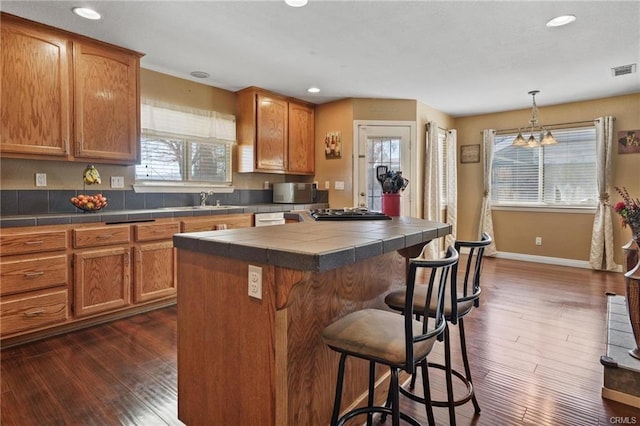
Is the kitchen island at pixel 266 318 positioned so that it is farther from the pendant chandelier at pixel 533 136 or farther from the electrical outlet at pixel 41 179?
the pendant chandelier at pixel 533 136

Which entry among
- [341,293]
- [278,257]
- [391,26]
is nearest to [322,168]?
[391,26]

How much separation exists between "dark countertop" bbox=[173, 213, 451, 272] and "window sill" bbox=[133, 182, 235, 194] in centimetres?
257

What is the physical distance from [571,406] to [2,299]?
143 inches

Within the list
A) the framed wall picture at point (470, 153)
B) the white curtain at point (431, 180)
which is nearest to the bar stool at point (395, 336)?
the white curtain at point (431, 180)

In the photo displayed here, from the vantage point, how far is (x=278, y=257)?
1159 mm

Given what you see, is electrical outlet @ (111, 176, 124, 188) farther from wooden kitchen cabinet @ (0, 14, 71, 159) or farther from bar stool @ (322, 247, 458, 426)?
bar stool @ (322, 247, 458, 426)

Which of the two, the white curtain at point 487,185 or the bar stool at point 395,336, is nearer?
the bar stool at point 395,336

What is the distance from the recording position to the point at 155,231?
327 cm

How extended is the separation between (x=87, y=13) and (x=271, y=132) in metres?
2.40

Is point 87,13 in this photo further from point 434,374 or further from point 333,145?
point 434,374

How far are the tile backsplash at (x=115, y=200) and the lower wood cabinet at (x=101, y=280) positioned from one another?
2.27 feet

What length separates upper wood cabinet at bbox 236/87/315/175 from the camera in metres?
4.55

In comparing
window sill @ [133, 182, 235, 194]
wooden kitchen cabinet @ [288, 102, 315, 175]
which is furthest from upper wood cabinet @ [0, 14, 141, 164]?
wooden kitchen cabinet @ [288, 102, 315, 175]

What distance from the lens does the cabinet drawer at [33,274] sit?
2455mm
